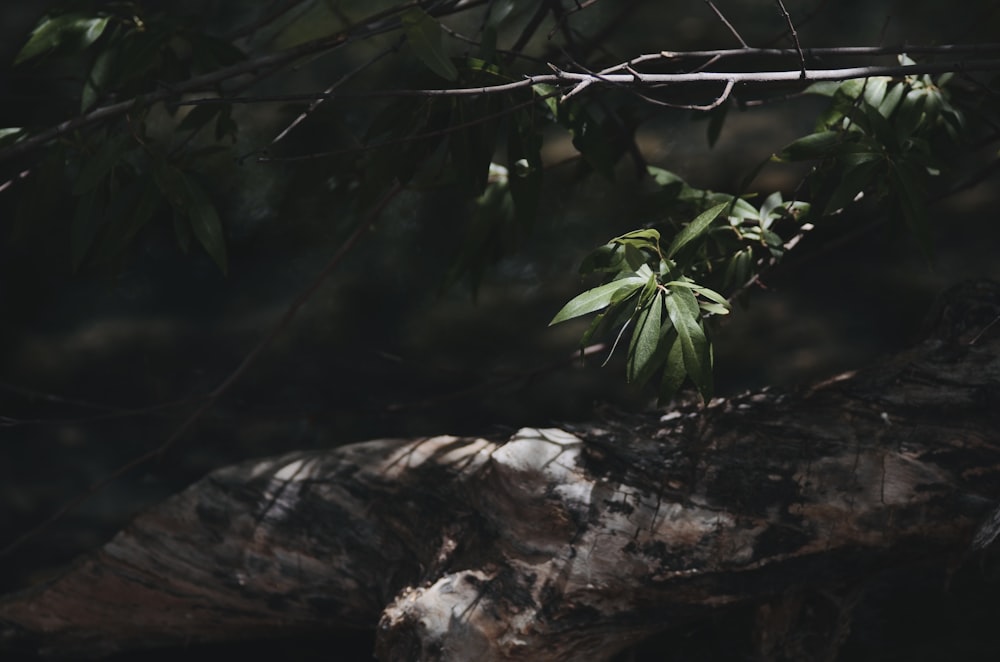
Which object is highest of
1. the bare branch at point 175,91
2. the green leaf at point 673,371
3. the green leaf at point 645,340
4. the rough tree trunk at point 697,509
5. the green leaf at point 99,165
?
the bare branch at point 175,91

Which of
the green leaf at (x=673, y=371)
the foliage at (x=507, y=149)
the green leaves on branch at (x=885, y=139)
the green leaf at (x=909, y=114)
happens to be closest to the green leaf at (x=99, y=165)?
the foliage at (x=507, y=149)

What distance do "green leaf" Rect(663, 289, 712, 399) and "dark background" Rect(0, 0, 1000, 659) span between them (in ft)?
2.53

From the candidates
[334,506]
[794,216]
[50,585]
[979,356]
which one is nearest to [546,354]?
[334,506]

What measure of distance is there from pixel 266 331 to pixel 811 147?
105 cm

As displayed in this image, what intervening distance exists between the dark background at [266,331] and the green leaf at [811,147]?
577 millimetres

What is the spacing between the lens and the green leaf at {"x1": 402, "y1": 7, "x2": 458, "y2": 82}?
3.59 ft

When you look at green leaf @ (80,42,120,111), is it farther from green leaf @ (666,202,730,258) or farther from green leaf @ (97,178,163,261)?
green leaf @ (666,202,730,258)

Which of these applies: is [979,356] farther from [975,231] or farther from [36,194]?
[36,194]

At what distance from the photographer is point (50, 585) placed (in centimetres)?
159

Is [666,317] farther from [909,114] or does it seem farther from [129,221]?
[129,221]

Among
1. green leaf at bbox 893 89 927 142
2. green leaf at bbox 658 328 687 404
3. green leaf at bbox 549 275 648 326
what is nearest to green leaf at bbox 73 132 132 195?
green leaf at bbox 549 275 648 326

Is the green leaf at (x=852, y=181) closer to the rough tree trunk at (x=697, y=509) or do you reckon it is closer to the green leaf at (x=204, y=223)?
the rough tree trunk at (x=697, y=509)

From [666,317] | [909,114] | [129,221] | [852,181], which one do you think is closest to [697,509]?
[666,317]

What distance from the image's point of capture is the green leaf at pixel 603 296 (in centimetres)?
99
